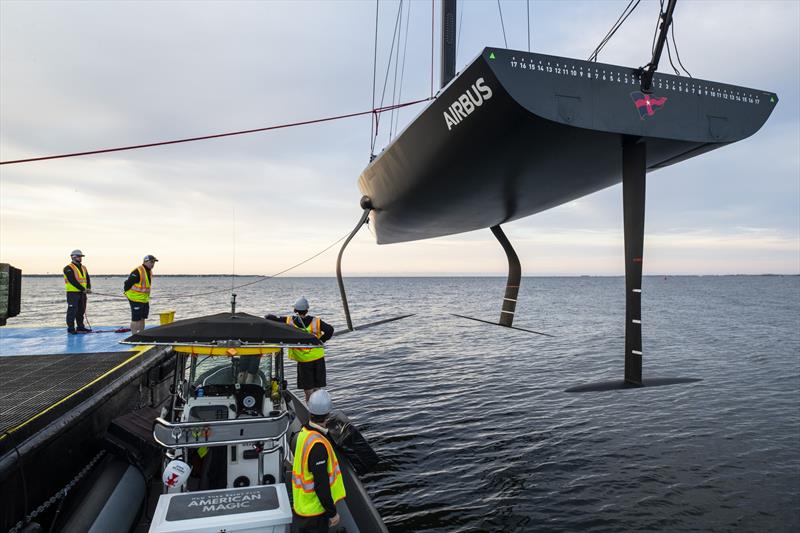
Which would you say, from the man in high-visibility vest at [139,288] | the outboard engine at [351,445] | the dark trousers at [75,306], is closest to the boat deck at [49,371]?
the dark trousers at [75,306]

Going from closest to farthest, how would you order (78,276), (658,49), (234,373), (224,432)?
(224,432), (234,373), (658,49), (78,276)

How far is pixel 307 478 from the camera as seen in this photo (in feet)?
13.5

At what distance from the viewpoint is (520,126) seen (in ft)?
22.6

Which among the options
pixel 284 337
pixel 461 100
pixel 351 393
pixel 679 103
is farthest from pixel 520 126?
pixel 351 393

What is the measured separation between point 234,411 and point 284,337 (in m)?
1.13

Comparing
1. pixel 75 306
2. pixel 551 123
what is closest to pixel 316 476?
pixel 551 123

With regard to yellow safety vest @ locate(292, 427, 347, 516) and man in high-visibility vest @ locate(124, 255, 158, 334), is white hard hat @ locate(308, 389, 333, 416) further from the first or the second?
man in high-visibility vest @ locate(124, 255, 158, 334)

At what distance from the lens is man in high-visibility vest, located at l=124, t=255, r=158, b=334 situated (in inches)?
423

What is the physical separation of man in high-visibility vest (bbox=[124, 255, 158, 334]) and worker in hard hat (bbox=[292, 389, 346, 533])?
A: 8577 millimetres

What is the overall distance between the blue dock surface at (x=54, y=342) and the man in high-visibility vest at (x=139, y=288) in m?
0.80

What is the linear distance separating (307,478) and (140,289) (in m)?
8.86

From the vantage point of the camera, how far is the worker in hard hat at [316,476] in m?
4.02

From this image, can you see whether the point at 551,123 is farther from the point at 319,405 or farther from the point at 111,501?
the point at 111,501

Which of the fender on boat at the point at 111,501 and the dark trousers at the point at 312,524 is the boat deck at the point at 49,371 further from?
the dark trousers at the point at 312,524
